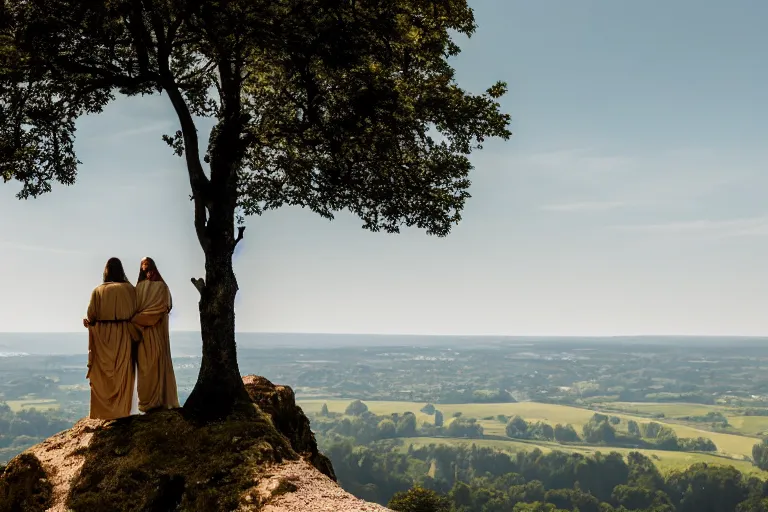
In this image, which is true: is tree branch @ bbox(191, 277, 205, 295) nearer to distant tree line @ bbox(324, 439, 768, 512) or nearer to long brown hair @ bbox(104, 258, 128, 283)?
long brown hair @ bbox(104, 258, 128, 283)

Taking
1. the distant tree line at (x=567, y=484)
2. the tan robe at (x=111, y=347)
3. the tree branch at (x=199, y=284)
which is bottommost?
the distant tree line at (x=567, y=484)

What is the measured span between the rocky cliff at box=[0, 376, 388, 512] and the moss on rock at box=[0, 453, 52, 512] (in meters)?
0.02

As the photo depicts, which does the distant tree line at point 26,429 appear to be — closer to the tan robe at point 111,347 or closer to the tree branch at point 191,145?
the tan robe at point 111,347

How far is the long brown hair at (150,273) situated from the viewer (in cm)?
1426

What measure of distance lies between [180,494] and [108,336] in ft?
12.5

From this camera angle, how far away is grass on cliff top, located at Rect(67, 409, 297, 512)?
38.8 feet

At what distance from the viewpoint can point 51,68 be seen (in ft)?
46.7

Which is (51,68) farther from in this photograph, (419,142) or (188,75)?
(419,142)

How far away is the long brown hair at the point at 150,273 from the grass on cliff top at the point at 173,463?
9.33 ft

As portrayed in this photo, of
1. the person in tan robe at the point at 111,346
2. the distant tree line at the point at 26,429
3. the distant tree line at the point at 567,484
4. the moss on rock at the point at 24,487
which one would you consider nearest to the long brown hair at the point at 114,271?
the person in tan robe at the point at 111,346

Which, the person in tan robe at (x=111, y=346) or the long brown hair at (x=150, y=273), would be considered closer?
the person in tan robe at (x=111, y=346)

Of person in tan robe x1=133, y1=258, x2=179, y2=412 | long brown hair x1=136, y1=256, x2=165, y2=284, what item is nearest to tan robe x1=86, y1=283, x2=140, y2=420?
person in tan robe x1=133, y1=258, x2=179, y2=412

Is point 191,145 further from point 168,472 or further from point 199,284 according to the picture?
point 168,472

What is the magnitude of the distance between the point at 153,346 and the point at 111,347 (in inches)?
32.3
